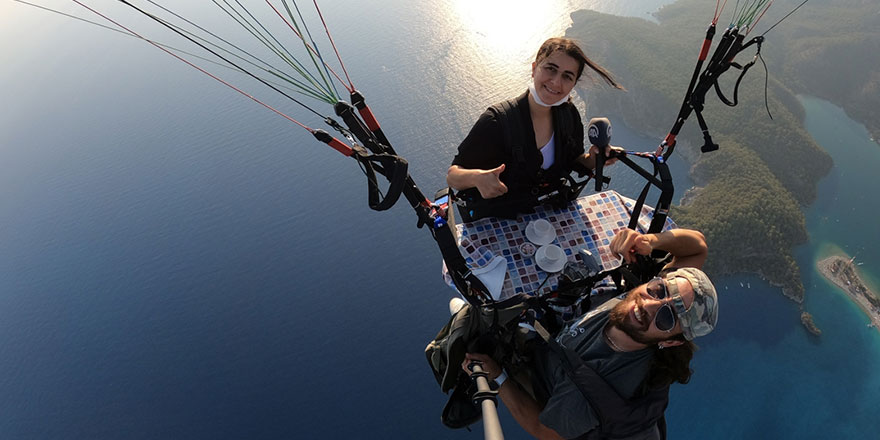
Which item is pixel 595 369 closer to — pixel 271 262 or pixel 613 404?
pixel 613 404

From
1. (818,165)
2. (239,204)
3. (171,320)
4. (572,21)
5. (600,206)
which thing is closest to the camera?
(600,206)

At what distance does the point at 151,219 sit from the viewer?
4328 cm

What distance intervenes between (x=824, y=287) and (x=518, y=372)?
47888mm

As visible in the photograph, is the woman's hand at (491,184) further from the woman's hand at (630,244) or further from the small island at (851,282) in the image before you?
the small island at (851,282)

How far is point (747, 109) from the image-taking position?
164 feet

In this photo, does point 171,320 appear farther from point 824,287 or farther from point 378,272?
point 824,287

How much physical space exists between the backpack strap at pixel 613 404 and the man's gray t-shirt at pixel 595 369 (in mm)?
42

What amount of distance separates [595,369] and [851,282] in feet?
159

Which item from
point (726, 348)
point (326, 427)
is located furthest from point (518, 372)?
point (726, 348)

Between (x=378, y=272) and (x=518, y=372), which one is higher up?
(x=518, y=372)

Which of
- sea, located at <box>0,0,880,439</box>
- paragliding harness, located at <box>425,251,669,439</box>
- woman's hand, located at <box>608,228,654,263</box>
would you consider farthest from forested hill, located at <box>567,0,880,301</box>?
woman's hand, located at <box>608,228,654,263</box>

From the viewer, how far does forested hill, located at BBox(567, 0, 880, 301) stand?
40688mm

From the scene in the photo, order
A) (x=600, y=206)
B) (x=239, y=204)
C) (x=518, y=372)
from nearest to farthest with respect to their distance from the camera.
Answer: (x=518, y=372)
(x=600, y=206)
(x=239, y=204)

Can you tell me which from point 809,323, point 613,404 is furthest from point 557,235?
point 809,323
